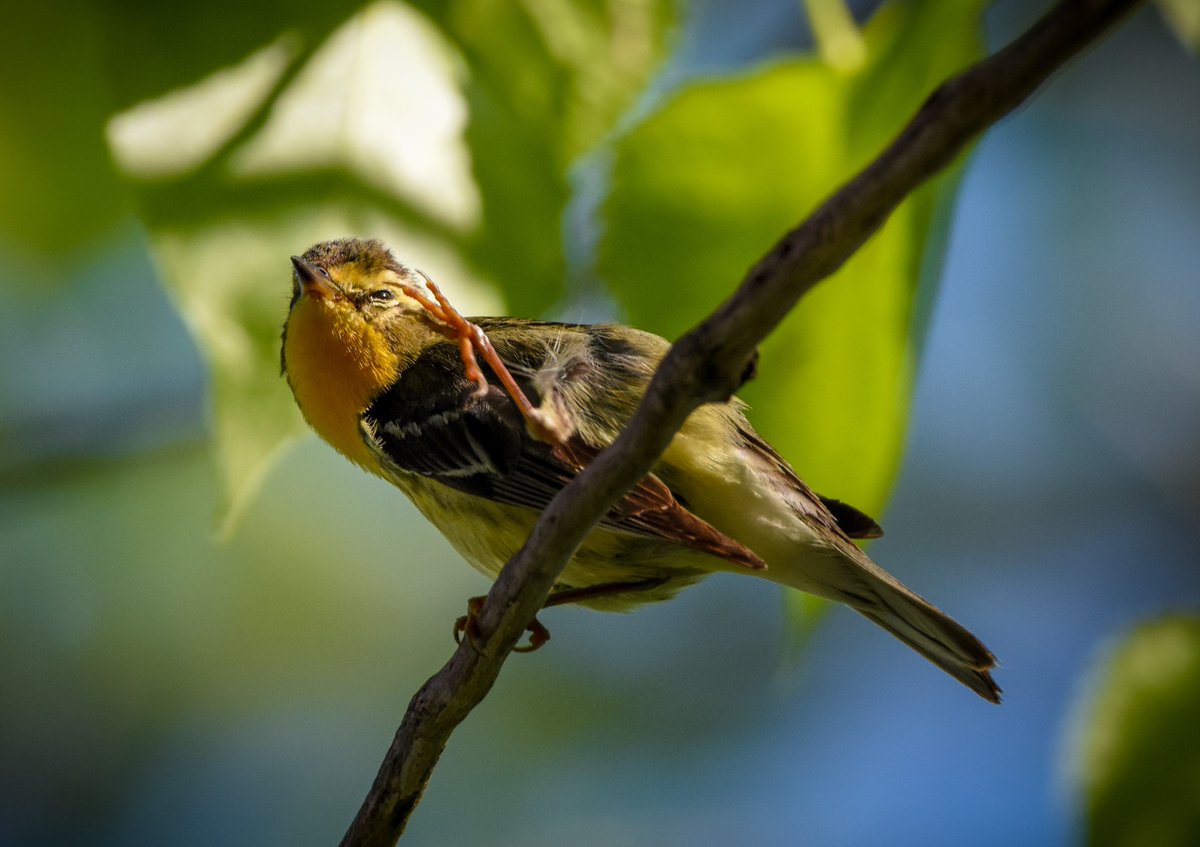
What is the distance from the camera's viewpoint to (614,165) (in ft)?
5.62

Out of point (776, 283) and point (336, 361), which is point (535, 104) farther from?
point (336, 361)

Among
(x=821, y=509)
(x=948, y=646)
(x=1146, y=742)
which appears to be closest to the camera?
(x=1146, y=742)

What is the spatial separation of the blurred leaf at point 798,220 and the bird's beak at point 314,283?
0.81m

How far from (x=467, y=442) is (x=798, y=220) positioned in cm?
87

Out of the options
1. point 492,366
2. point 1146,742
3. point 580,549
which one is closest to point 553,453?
point 580,549

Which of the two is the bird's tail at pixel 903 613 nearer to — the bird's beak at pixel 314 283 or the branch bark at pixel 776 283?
the branch bark at pixel 776 283

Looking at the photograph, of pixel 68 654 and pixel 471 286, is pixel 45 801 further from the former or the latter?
pixel 471 286

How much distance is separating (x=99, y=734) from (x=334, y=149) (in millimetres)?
5293

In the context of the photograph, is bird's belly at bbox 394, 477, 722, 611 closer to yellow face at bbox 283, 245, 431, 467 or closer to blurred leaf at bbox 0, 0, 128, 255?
yellow face at bbox 283, 245, 431, 467

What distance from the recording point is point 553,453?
2146 millimetres

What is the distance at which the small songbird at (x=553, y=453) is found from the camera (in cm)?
213

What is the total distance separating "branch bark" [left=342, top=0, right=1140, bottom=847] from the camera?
2.84 ft

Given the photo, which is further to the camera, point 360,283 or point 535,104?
point 360,283

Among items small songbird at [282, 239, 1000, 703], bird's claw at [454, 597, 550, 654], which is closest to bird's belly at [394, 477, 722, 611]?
small songbird at [282, 239, 1000, 703]
